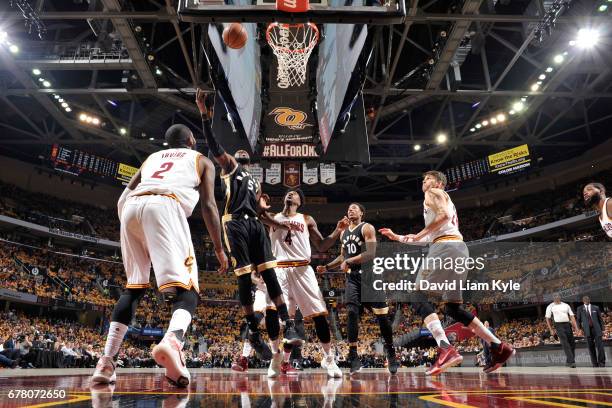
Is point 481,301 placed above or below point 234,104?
below

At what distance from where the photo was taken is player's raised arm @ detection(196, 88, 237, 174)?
370 centimetres

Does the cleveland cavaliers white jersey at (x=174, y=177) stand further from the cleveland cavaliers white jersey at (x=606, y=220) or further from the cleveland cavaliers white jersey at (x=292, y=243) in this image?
the cleveland cavaliers white jersey at (x=606, y=220)

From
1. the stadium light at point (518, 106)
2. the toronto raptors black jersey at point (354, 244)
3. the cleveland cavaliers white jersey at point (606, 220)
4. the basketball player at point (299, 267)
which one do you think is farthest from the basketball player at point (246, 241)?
the stadium light at point (518, 106)

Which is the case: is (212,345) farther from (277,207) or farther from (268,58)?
A: (268,58)

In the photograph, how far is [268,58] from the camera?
13.5m

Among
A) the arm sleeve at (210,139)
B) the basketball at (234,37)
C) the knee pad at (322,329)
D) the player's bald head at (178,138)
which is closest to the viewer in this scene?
the player's bald head at (178,138)

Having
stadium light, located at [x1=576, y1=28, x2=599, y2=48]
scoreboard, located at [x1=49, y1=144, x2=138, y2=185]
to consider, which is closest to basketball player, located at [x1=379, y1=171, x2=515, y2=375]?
stadium light, located at [x1=576, y1=28, x2=599, y2=48]

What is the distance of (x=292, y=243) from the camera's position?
562cm

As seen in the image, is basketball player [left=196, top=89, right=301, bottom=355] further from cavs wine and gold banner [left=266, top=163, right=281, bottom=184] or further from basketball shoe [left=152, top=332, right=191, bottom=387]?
cavs wine and gold banner [left=266, top=163, right=281, bottom=184]

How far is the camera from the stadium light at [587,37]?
43.3 ft

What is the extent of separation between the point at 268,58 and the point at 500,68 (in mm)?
9696

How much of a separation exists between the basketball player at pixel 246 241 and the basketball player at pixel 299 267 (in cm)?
55

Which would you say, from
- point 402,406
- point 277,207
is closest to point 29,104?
point 277,207

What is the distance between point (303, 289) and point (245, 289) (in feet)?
3.14
